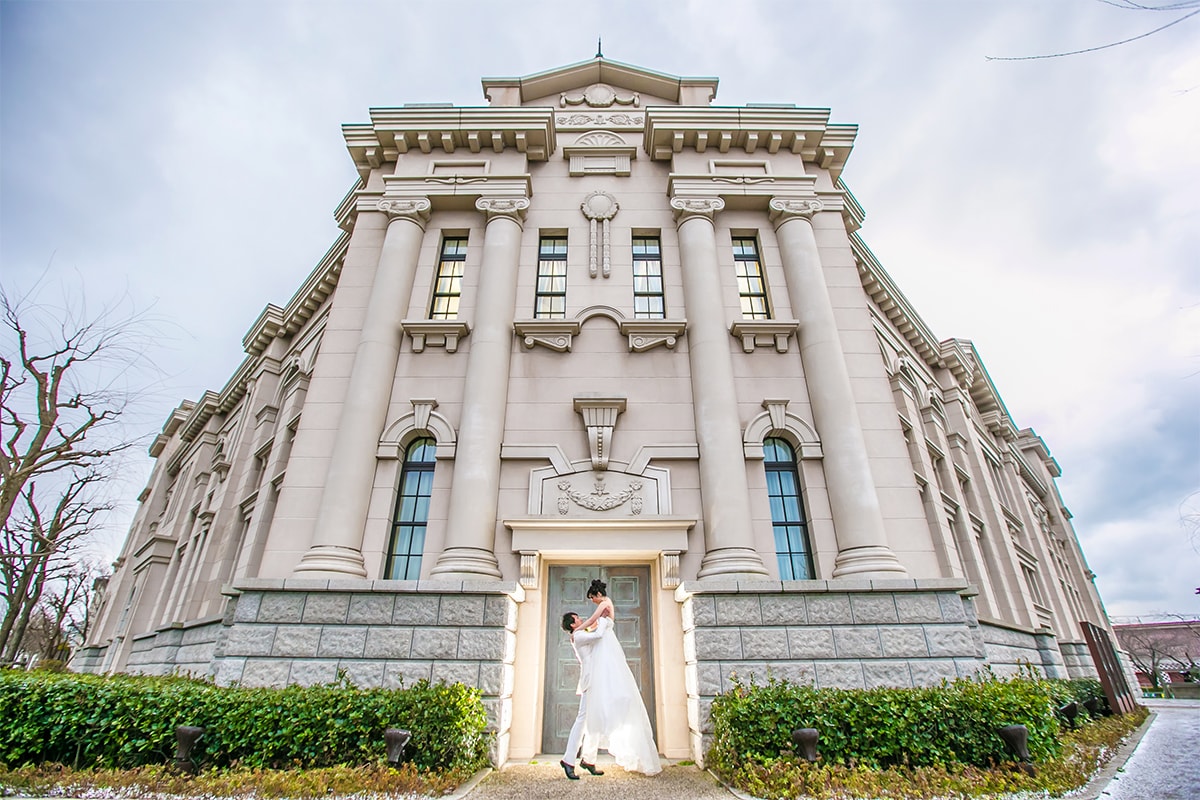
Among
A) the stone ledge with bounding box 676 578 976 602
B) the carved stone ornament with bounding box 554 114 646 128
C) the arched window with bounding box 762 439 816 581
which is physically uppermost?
the carved stone ornament with bounding box 554 114 646 128

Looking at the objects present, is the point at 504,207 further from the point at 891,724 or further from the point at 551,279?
the point at 891,724

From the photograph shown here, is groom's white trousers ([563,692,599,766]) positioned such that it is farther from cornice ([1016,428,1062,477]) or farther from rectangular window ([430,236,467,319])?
cornice ([1016,428,1062,477])

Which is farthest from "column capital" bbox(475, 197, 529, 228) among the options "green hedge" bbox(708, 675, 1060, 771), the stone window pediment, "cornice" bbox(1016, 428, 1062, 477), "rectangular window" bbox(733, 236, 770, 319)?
"cornice" bbox(1016, 428, 1062, 477)

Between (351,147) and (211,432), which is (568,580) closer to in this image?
(351,147)

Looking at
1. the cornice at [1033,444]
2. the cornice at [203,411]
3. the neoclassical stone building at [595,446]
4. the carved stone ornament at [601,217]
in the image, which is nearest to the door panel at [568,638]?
the neoclassical stone building at [595,446]

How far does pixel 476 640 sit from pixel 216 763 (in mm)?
3448

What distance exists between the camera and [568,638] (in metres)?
9.92

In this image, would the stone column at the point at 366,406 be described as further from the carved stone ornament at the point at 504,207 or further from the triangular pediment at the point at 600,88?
the triangular pediment at the point at 600,88

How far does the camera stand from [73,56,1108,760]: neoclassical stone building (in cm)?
902

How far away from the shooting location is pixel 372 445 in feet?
36.7

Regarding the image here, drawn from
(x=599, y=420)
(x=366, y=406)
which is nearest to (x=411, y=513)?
(x=366, y=406)

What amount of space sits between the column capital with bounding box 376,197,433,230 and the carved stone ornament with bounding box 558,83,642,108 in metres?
5.66

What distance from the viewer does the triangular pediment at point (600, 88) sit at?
53.9ft

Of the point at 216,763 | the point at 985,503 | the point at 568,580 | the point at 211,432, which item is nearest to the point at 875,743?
the point at 568,580
